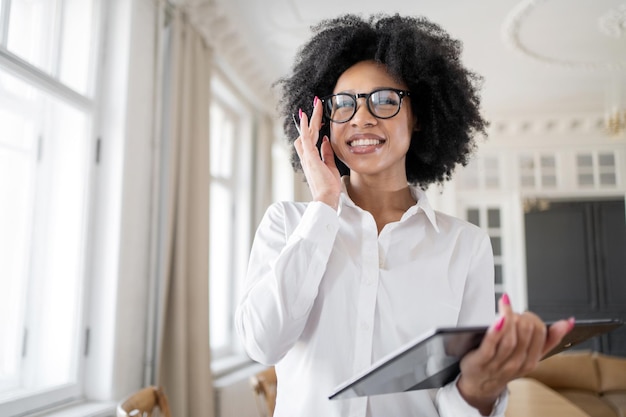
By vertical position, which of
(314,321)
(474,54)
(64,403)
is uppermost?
(474,54)

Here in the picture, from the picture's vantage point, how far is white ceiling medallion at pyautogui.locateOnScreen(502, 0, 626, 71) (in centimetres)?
392

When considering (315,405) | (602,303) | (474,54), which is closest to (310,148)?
(315,405)

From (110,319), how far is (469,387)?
2.12 meters

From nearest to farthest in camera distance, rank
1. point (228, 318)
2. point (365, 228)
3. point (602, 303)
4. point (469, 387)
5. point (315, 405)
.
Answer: point (469, 387), point (315, 405), point (365, 228), point (228, 318), point (602, 303)

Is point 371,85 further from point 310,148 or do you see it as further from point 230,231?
point 230,231

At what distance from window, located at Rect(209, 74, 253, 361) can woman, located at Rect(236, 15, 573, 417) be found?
3221 millimetres

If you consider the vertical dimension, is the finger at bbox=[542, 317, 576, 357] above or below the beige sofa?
above

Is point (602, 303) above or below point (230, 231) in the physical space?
below

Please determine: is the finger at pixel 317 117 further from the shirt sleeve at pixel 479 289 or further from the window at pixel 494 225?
the window at pixel 494 225

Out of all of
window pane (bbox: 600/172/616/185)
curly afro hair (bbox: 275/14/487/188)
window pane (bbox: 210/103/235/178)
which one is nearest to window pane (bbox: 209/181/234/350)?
window pane (bbox: 210/103/235/178)

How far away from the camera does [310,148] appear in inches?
42.4

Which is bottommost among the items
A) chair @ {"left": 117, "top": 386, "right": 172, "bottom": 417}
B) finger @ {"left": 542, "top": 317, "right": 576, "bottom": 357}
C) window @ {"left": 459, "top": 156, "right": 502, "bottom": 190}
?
chair @ {"left": 117, "top": 386, "right": 172, "bottom": 417}

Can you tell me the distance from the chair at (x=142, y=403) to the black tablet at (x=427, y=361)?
119 cm

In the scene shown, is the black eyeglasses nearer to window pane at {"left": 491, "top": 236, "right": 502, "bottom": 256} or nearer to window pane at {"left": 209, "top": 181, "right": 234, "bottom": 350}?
window pane at {"left": 209, "top": 181, "right": 234, "bottom": 350}
